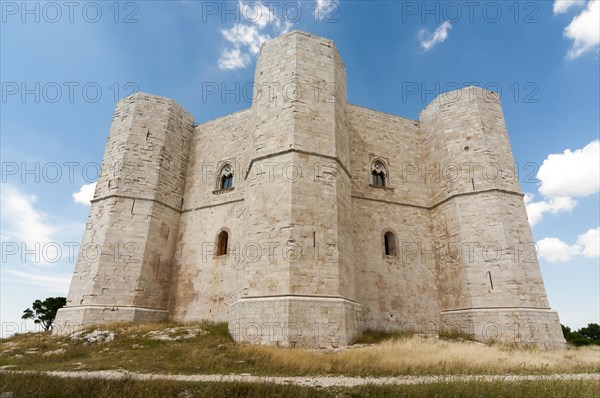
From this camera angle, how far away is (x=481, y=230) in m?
14.2

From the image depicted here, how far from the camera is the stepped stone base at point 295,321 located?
32.5 feet

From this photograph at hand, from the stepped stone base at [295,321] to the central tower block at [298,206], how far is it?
28 millimetres

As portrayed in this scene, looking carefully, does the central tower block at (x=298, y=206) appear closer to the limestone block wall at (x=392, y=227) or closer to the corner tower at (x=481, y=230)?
the limestone block wall at (x=392, y=227)

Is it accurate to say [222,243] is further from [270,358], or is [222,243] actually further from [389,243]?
[270,358]

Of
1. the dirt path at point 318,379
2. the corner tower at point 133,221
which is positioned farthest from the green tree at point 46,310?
the dirt path at point 318,379

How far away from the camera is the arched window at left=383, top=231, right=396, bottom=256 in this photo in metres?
15.3

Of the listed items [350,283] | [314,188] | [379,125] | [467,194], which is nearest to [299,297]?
[350,283]

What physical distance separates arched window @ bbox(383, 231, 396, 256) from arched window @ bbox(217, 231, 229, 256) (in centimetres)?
717

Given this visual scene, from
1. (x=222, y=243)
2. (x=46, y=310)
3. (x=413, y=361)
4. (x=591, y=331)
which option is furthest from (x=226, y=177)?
(x=591, y=331)

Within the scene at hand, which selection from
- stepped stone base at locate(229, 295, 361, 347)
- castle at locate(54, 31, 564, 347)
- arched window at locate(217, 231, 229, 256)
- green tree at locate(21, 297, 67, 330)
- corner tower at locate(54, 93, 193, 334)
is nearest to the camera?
stepped stone base at locate(229, 295, 361, 347)

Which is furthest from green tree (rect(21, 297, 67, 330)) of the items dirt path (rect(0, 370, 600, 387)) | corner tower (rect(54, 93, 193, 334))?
dirt path (rect(0, 370, 600, 387))

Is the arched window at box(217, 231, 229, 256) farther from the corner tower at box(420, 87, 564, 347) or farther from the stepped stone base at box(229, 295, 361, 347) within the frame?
the corner tower at box(420, 87, 564, 347)

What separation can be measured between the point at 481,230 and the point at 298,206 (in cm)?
807

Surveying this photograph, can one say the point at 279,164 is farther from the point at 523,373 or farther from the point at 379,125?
the point at 523,373
